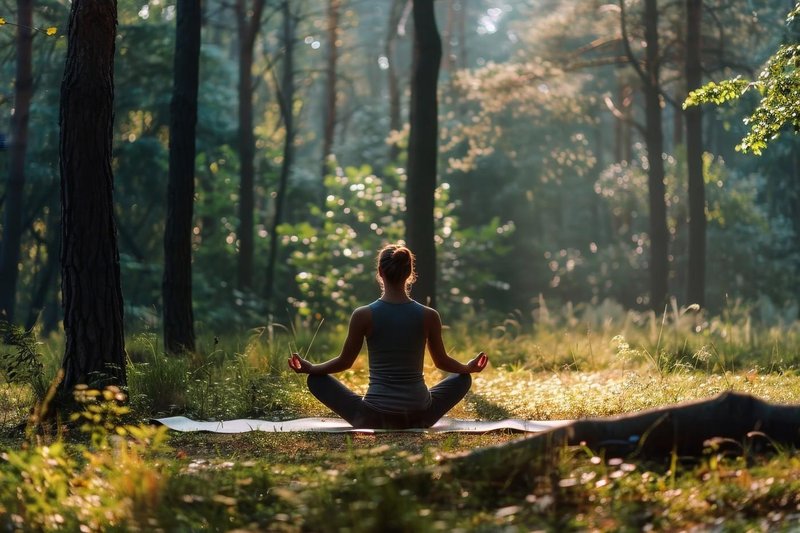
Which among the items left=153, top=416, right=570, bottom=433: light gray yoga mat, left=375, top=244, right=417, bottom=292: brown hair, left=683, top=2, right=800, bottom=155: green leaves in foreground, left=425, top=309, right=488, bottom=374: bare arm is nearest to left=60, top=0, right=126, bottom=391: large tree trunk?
left=153, top=416, right=570, bottom=433: light gray yoga mat

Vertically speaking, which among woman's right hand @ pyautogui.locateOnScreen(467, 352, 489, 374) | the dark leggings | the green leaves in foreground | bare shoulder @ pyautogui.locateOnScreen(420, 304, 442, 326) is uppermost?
the green leaves in foreground

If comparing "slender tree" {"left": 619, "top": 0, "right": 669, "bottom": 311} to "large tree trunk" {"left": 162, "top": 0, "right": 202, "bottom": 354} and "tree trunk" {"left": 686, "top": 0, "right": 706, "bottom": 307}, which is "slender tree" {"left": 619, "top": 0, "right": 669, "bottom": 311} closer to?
"tree trunk" {"left": 686, "top": 0, "right": 706, "bottom": 307}

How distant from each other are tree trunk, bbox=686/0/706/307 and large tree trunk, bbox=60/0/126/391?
572 inches

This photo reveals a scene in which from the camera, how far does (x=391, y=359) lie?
8.30 meters

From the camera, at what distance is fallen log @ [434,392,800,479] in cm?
586

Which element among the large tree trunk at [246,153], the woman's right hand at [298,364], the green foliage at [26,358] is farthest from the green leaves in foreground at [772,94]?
the large tree trunk at [246,153]

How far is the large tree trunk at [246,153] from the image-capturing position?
79.6 ft

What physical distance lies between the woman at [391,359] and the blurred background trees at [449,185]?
8.00 meters

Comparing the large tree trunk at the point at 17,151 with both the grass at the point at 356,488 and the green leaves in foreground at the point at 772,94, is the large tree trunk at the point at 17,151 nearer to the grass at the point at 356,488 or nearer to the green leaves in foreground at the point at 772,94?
the grass at the point at 356,488

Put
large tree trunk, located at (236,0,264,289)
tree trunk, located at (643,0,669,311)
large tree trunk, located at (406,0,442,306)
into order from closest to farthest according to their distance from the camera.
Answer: large tree trunk, located at (406,0,442,306)
tree trunk, located at (643,0,669,311)
large tree trunk, located at (236,0,264,289)

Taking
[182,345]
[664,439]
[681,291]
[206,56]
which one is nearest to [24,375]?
[182,345]

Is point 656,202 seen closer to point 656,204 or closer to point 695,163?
point 656,204

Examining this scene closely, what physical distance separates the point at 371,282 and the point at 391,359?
1622 cm

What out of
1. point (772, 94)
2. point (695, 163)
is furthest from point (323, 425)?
point (695, 163)
